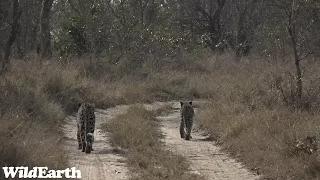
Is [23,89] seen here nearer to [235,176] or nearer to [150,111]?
[150,111]

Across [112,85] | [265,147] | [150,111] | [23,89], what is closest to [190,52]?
[112,85]

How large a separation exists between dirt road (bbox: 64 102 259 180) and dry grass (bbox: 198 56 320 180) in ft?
1.17

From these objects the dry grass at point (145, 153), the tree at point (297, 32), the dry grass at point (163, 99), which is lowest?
the dry grass at point (145, 153)

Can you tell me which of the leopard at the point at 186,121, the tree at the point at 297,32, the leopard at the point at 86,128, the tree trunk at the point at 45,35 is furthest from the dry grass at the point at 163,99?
the tree trunk at the point at 45,35

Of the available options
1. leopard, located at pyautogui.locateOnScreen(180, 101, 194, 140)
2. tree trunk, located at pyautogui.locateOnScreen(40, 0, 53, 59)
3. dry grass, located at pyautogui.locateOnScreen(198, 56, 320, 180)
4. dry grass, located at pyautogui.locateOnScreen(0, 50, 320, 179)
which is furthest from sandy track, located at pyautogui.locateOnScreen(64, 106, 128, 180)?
tree trunk, located at pyautogui.locateOnScreen(40, 0, 53, 59)

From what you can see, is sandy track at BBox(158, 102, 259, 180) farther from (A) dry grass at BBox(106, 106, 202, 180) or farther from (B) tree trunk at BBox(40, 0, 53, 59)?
(B) tree trunk at BBox(40, 0, 53, 59)

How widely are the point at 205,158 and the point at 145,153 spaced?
4.48 ft

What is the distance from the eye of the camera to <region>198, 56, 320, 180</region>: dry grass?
9.05 metres

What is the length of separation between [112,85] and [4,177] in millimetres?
14695

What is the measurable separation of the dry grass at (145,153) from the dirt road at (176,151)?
0.22m

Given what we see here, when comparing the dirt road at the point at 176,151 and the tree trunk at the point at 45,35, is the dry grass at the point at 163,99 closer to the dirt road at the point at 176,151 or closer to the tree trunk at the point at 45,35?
the dirt road at the point at 176,151

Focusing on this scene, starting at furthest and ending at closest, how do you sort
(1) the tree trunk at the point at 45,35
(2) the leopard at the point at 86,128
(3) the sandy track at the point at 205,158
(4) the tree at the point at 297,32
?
(1) the tree trunk at the point at 45,35 → (4) the tree at the point at 297,32 → (2) the leopard at the point at 86,128 → (3) the sandy track at the point at 205,158

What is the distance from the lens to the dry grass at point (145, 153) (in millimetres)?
8562

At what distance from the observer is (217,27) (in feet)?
123
